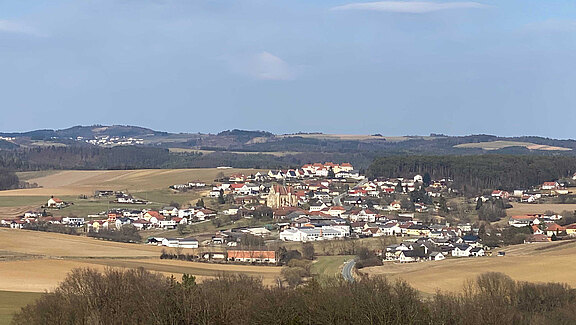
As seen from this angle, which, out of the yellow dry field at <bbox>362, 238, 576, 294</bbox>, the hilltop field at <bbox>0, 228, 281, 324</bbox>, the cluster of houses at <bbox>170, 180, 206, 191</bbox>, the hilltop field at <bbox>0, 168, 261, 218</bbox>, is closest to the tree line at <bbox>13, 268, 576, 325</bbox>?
the hilltop field at <bbox>0, 228, 281, 324</bbox>

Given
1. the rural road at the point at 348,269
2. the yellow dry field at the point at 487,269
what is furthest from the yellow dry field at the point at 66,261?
the yellow dry field at the point at 487,269

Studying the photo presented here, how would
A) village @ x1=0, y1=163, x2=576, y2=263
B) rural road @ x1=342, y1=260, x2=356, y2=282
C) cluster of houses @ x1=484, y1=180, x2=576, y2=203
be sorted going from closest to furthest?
rural road @ x1=342, y1=260, x2=356, y2=282, village @ x1=0, y1=163, x2=576, y2=263, cluster of houses @ x1=484, y1=180, x2=576, y2=203

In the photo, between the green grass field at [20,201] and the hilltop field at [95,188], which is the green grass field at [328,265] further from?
the green grass field at [20,201]

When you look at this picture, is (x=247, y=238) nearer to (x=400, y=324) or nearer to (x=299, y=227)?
(x=299, y=227)

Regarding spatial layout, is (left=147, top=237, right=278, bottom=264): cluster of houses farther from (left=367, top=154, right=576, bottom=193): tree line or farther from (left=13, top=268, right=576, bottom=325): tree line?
(left=367, top=154, right=576, bottom=193): tree line

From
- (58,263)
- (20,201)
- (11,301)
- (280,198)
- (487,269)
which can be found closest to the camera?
(11,301)

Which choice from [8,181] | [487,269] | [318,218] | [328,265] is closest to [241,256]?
[328,265]

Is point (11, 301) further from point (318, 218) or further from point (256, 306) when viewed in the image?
point (318, 218)
